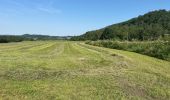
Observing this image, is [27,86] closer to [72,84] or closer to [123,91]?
[72,84]

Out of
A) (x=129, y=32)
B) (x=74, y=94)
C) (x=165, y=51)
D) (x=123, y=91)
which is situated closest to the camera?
(x=74, y=94)

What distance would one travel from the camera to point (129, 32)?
5103 inches

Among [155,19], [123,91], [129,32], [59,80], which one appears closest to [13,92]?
[59,80]

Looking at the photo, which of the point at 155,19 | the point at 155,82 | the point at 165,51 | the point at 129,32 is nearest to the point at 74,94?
the point at 155,82

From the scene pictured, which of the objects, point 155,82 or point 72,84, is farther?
point 155,82

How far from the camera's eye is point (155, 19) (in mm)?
148500

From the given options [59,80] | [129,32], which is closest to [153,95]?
[59,80]

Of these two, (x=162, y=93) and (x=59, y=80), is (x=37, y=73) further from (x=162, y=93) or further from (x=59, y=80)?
(x=162, y=93)

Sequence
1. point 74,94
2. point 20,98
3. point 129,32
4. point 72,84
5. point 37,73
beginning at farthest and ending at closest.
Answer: point 129,32 < point 37,73 < point 72,84 < point 74,94 < point 20,98

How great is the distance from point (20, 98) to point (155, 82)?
231 inches

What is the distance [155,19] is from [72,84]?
14235 cm

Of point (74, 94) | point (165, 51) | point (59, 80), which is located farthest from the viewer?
point (165, 51)

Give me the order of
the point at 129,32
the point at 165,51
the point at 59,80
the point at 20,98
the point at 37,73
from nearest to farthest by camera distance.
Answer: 1. the point at 20,98
2. the point at 59,80
3. the point at 37,73
4. the point at 165,51
5. the point at 129,32

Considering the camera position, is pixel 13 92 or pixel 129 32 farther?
pixel 129 32
